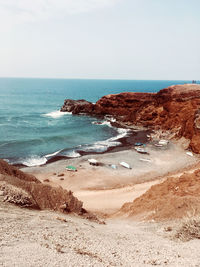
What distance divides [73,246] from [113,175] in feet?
76.1

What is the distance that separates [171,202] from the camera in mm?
13086

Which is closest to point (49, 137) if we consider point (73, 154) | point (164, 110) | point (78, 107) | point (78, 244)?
point (73, 154)

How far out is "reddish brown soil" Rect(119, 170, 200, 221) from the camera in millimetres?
12000

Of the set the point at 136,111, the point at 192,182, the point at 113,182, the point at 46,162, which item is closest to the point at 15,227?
the point at 192,182

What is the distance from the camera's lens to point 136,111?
6481 centimetres

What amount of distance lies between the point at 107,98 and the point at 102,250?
7083 centimetres

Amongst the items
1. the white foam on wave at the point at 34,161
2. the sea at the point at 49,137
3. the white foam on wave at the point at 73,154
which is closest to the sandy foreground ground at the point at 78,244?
the white foam on wave at the point at 34,161

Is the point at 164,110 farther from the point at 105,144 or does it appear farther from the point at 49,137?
the point at 49,137

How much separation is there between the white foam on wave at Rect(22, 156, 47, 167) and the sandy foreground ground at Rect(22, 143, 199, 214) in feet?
6.00

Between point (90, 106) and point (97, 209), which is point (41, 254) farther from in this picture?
point (90, 106)

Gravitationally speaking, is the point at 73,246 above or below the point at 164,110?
below

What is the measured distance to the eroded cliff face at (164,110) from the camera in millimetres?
43803

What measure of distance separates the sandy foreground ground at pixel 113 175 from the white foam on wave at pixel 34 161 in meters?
1.83

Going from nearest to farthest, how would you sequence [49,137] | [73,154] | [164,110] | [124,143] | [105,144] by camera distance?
1. [73,154]
2. [105,144]
3. [124,143]
4. [49,137]
5. [164,110]
